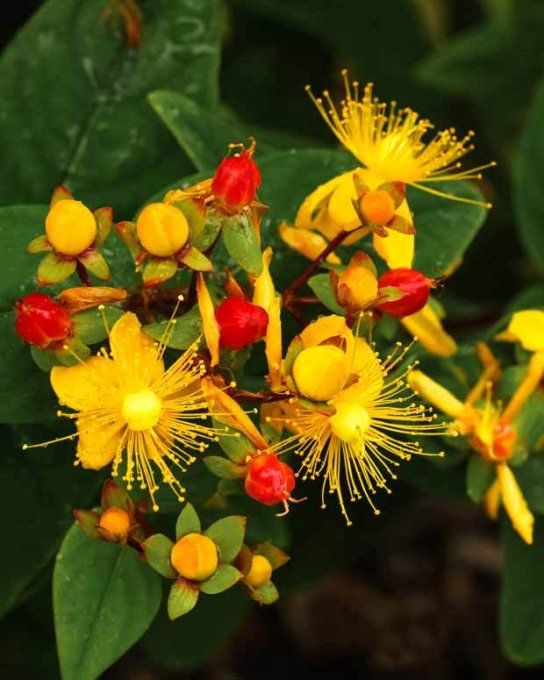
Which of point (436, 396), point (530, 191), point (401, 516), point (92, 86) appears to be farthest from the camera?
point (401, 516)

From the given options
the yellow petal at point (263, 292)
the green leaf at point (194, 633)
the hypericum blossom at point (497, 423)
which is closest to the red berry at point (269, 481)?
the yellow petal at point (263, 292)

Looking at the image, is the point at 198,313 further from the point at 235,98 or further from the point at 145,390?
the point at 235,98

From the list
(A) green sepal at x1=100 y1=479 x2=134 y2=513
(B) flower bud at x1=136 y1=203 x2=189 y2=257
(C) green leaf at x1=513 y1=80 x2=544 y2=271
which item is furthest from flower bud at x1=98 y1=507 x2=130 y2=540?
(C) green leaf at x1=513 y1=80 x2=544 y2=271

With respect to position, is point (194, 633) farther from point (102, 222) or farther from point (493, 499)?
point (102, 222)

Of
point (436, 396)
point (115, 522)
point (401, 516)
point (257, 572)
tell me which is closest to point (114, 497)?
point (115, 522)

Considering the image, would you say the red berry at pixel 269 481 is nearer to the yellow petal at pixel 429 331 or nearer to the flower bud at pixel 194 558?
the flower bud at pixel 194 558

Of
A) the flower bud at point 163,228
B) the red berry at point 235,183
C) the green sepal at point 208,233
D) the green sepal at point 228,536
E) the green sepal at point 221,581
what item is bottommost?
the green sepal at point 221,581

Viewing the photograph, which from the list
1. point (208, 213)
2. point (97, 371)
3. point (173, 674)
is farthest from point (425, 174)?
point (173, 674)
